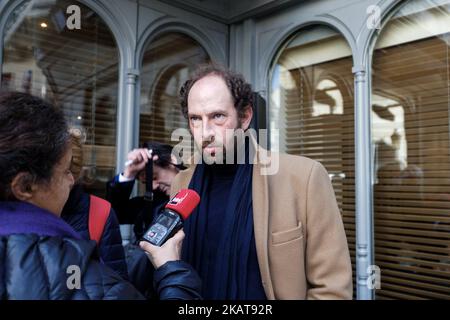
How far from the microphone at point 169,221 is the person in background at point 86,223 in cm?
35

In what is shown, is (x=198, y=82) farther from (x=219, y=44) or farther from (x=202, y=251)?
(x=219, y=44)

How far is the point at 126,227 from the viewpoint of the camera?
257cm

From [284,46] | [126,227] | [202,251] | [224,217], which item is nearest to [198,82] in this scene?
[224,217]

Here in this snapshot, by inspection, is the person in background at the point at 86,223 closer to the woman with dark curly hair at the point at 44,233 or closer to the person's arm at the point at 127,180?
the woman with dark curly hair at the point at 44,233

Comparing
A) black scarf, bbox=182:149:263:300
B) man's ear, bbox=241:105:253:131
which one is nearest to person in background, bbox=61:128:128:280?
black scarf, bbox=182:149:263:300

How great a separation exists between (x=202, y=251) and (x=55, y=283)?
64 cm

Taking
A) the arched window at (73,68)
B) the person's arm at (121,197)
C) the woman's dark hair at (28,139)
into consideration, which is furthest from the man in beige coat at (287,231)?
the arched window at (73,68)

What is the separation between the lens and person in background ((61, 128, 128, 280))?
4.28 ft

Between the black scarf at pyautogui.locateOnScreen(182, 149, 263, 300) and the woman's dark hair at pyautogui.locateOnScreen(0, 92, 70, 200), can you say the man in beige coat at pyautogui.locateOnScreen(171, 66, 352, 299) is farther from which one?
the woman's dark hair at pyautogui.locateOnScreen(0, 92, 70, 200)

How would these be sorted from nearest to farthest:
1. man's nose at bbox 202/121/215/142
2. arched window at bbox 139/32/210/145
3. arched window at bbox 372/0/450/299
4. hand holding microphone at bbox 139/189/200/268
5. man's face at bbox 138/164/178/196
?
hand holding microphone at bbox 139/189/200/268, man's nose at bbox 202/121/215/142, man's face at bbox 138/164/178/196, arched window at bbox 372/0/450/299, arched window at bbox 139/32/210/145

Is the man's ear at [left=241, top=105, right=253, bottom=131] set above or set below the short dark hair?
below

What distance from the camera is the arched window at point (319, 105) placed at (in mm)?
2586

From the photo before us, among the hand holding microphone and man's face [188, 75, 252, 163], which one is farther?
man's face [188, 75, 252, 163]

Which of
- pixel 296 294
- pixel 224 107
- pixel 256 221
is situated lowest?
pixel 296 294
